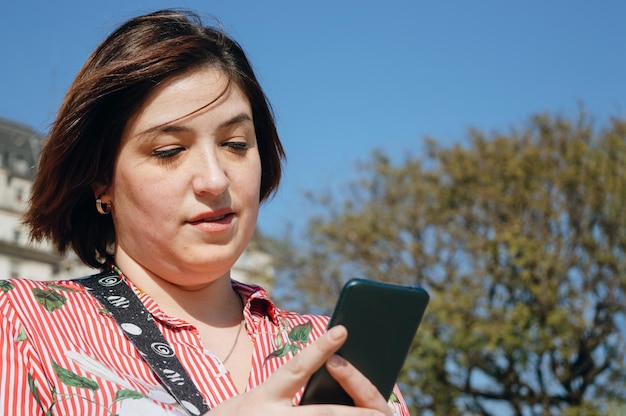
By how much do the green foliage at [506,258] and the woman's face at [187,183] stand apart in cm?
1681

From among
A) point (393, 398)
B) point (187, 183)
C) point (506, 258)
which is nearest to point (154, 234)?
point (187, 183)

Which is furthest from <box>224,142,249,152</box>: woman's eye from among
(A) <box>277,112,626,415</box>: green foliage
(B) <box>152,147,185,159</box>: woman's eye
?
(A) <box>277,112,626,415</box>: green foliage

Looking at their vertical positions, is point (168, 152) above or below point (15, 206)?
above

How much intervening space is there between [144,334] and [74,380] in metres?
0.23

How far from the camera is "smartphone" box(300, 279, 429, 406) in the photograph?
5.45 ft

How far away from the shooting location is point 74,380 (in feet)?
6.29

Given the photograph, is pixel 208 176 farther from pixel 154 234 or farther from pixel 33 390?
pixel 33 390

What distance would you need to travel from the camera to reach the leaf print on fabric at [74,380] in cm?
191

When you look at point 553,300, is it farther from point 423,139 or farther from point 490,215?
point 423,139

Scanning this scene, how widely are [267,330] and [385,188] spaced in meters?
18.6

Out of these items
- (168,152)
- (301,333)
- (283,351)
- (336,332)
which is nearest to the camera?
(336,332)

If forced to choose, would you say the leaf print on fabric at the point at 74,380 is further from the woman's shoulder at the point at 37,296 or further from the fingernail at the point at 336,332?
the fingernail at the point at 336,332

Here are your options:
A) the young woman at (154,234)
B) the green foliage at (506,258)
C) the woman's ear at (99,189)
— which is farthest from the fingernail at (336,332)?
the green foliage at (506,258)

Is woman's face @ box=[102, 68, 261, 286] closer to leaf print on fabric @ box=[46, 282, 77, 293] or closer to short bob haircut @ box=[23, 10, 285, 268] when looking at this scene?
short bob haircut @ box=[23, 10, 285, 268]
